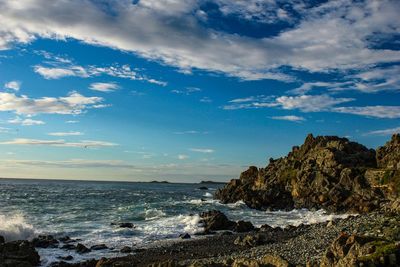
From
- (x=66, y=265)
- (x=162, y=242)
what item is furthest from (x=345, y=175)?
(x=66, y=265)

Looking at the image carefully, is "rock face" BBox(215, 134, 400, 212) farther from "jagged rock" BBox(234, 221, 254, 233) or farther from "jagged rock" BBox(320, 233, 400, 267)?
"jagged rock" BBox(320, 233, 400, 267)

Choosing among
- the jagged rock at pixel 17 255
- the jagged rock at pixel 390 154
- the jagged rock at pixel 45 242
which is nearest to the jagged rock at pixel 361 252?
the jagged rock at pixel 17 255

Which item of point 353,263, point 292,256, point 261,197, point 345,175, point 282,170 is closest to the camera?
point 353,263

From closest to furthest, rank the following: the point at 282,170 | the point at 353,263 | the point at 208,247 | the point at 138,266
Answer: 1. the point at 353,263
2. the point at 138,266
3. the point at 208,247
4. the point at 282,170

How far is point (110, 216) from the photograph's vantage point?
60.7m

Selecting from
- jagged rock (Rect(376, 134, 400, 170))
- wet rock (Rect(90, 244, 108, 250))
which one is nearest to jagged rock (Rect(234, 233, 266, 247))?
wet rock (Rect(90, 244, 108, 250))

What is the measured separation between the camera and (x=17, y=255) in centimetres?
2817

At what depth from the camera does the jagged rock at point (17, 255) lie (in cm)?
2621

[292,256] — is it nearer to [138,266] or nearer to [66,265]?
[138,266]

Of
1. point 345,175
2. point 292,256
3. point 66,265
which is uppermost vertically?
point 345,175

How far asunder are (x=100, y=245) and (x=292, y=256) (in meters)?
18.5

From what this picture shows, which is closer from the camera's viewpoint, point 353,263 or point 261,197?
point 353,263

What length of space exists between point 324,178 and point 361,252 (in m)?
62.5

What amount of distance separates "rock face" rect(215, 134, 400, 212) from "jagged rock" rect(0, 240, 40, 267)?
141ft
